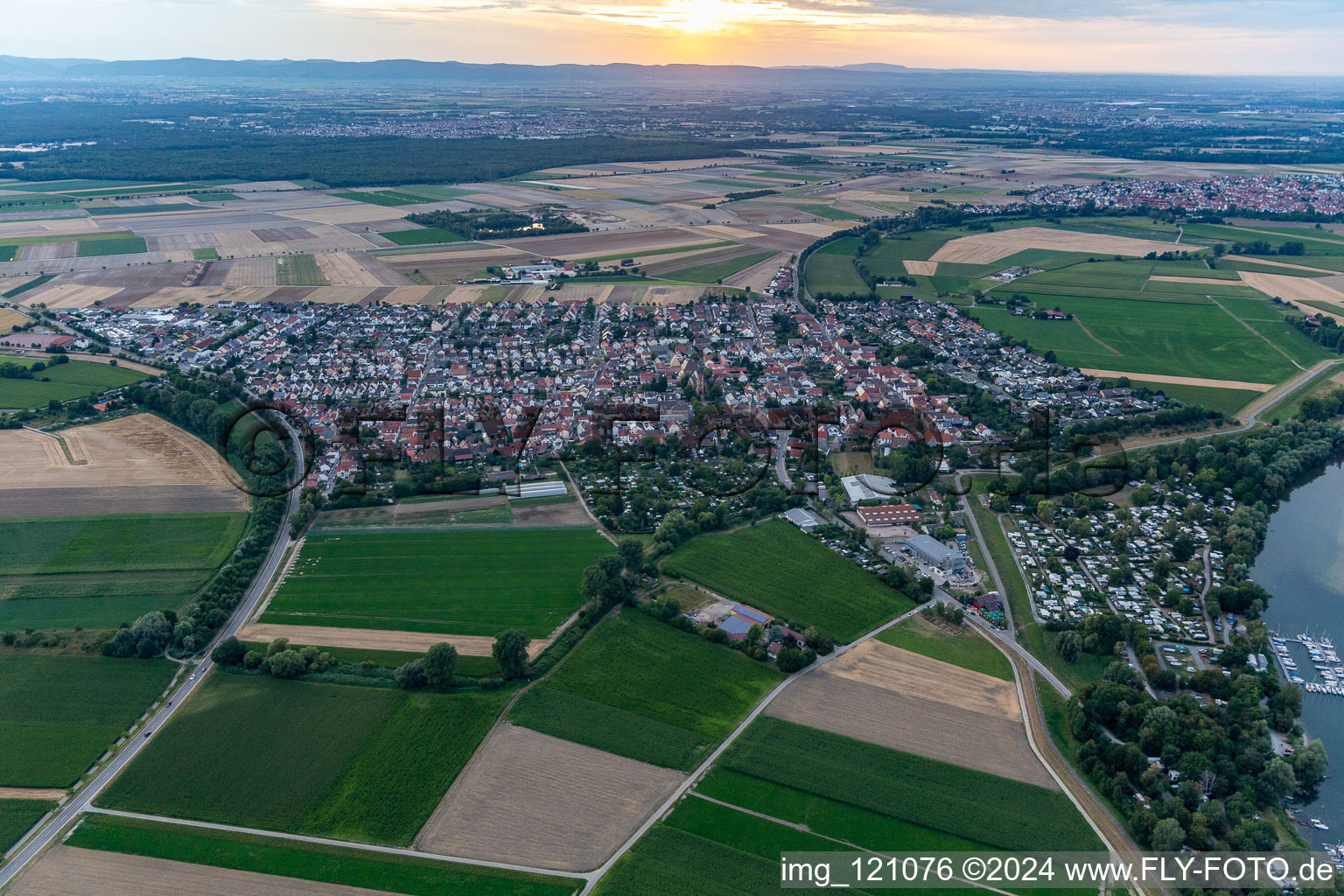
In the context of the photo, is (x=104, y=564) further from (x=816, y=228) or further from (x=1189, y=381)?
(x=816, y=228)

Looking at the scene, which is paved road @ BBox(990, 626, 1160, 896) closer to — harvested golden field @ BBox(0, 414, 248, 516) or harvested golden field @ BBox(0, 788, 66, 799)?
harvested golden field @ BBox(0, 788, 66, 799)

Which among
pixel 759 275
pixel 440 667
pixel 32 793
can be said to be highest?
pixel 759 275

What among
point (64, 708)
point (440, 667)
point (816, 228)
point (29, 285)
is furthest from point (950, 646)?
point (29, 285)

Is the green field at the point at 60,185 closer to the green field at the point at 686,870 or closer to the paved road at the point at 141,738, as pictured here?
the paved road at the point at 141,738

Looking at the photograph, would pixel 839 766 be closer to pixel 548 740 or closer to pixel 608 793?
pixel 608 793

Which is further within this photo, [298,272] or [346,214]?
[346,214]

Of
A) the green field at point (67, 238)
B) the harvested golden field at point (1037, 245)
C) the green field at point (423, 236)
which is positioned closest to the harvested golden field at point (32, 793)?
the green field at point (423, 236)
